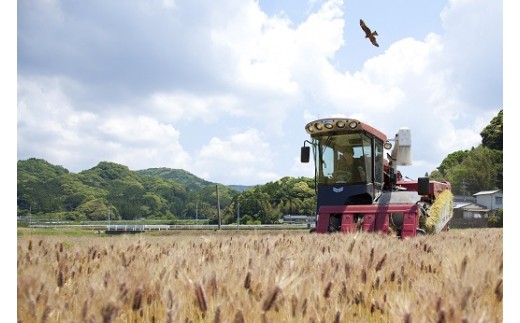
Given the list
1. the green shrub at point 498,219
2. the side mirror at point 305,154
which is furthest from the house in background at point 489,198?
the side mirror at point 305,154

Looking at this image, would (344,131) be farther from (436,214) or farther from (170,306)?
(170,306)

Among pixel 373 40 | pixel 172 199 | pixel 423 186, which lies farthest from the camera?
pixel 172 199

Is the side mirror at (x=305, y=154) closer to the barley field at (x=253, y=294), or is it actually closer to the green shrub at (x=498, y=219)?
the green shrub at (x=498, y=219)

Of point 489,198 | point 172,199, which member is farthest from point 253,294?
point 172,199

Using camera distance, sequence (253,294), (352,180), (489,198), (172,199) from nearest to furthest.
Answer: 1. (253,294)
2. (352,180)
3. (489,198)
4. (172,199)

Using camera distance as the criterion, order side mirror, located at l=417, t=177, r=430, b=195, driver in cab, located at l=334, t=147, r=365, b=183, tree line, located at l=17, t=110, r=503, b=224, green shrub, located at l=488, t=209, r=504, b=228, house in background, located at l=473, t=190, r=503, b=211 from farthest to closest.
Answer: tree line, located at l=17, t=110, r=503, b=224, house in background, located at l=473, t=190, r=503, b=211, green shrub, located at l=488, t=209, r=504, b=228, driver in cab, located at l=334, t=147, r=365, b=183, side mirror, located at l=417, t=177, r=430, b=195

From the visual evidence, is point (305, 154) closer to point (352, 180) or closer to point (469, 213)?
point (352, 180)

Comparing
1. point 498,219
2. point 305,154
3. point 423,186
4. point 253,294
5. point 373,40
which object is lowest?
point 498,219

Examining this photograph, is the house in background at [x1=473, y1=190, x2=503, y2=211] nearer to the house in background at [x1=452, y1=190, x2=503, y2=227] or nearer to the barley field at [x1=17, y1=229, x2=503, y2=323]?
the house in background at [x1=452, y1=190, x2=503, y2=227]

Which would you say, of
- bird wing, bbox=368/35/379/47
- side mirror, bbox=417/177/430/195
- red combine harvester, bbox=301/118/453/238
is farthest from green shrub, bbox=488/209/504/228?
bird wing, bbox=368/35/379/47
